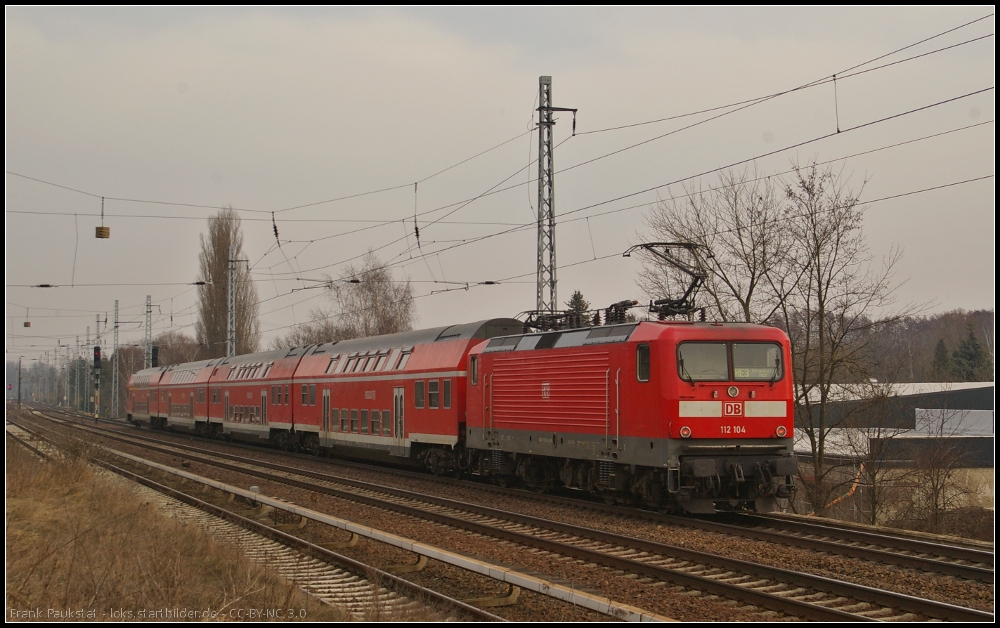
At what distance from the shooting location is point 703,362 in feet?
48.9

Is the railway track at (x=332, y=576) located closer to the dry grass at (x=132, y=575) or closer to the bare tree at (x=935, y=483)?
the dry grass at (x=132, y=575)

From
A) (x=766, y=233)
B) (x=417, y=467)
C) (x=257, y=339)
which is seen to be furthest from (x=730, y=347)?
(x=257, y=339)

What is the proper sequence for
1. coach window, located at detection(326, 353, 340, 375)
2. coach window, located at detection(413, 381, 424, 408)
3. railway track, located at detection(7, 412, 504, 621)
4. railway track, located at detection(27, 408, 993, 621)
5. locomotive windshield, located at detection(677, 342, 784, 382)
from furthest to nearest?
coach window, located at detection(326, 353, 340, 375) → coach window, located at detection(413, 381, 424, 408) → locomotive windshield, located at detection(677, 342, 784, 382) → railway track, located at detection(7, 412, 504, 621) → railway track, located at detection(27, 408, 993, 621)

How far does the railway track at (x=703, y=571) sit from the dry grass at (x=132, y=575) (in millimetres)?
3874

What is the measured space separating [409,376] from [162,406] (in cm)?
3399

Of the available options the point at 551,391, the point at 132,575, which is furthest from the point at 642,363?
the point at 132,575

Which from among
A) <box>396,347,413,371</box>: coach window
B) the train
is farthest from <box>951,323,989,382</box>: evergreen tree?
the train

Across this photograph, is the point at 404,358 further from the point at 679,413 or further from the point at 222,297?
the point at 222,297

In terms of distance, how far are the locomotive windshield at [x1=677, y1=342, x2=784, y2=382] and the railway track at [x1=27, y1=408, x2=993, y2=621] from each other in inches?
134

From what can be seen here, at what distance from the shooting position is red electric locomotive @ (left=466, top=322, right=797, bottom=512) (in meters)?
14.6

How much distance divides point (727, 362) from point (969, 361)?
48171mm

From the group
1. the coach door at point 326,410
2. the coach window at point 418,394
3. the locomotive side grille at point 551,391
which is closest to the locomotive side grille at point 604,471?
the locomotive side grille at point 551,391

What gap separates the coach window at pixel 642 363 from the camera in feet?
49.6

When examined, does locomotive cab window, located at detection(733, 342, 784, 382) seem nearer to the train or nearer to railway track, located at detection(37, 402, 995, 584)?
the train
